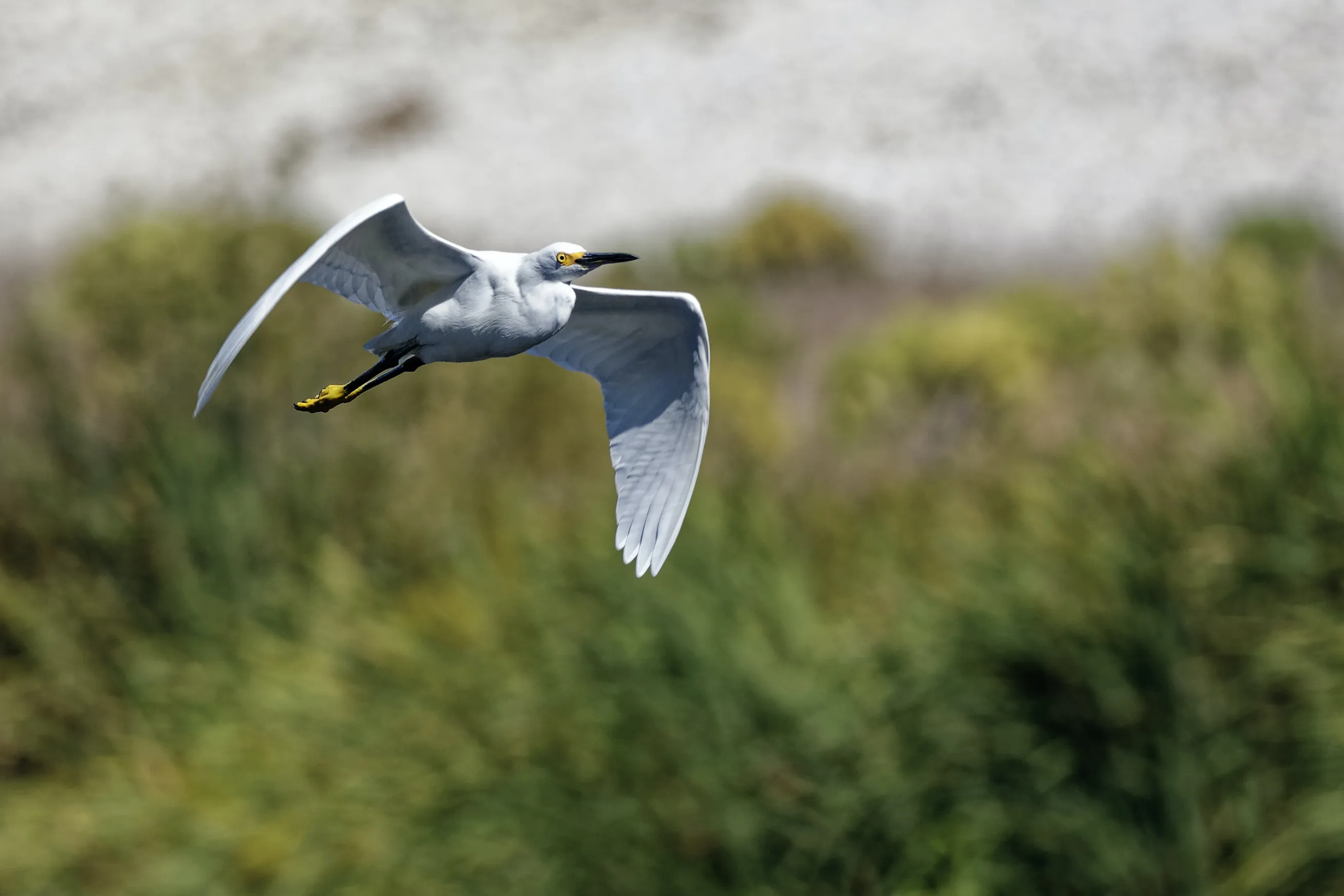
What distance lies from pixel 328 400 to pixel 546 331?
0.16 metres

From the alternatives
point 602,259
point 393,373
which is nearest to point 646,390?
point 602,259

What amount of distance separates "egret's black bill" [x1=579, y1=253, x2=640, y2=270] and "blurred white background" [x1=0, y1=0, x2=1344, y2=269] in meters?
32.0

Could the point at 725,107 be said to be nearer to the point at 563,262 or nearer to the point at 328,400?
the point at 563,262

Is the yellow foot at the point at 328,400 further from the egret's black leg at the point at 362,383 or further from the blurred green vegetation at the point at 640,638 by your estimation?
the blurred green vegetation at the point at 640,638

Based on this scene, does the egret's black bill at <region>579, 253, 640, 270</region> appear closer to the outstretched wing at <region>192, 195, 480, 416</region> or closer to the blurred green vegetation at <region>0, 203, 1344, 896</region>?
the outstretched wing at <region>192, 195, 480, 416</region>

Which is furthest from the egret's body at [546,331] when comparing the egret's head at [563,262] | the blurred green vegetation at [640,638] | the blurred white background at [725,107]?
the blurred white background at [725,107]

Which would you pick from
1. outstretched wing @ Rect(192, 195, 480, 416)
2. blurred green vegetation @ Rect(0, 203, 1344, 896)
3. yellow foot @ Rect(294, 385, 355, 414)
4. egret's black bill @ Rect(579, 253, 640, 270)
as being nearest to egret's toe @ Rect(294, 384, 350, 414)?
yellow foot @ Rect(294, 385, 355, 414)

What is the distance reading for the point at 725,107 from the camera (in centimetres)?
4019

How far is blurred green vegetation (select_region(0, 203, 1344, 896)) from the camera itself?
507cm

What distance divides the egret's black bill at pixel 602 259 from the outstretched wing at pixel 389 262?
87 mm

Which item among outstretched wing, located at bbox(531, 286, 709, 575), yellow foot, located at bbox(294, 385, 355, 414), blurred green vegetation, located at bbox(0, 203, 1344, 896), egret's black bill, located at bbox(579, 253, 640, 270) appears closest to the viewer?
yellow foot, located at bbox(294, 385, 355, 414)

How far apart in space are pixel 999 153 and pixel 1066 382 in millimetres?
30980

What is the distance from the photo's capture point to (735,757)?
17.1 ft

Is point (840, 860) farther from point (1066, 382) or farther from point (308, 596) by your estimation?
point (1066, 382)
